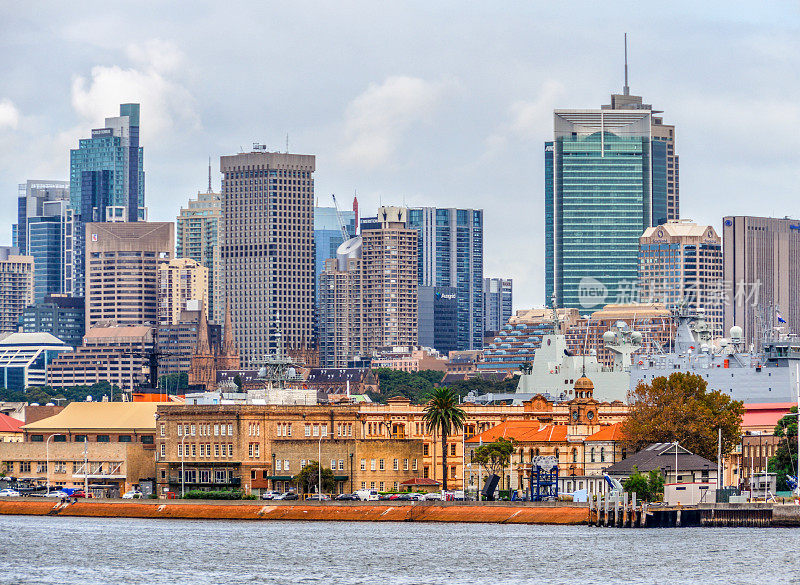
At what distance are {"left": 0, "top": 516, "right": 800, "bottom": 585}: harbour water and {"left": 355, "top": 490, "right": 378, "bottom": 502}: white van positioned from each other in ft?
33.4

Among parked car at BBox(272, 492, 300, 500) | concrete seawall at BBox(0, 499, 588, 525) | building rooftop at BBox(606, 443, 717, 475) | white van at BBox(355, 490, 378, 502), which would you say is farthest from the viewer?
parked car at BBox(272, 492, 300, 500)

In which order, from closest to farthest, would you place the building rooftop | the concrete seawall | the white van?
the concrete seawall → the building rooftop → the white van

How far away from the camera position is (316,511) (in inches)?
7003

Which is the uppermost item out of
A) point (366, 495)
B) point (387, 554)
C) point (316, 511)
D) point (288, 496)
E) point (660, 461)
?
point (660, 461)

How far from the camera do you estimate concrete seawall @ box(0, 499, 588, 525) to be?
168250 millimetres

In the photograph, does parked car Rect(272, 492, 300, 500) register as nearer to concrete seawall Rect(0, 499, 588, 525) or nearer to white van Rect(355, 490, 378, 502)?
white van Rect(355, 490, 378, 502)

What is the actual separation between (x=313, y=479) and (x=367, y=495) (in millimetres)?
8336

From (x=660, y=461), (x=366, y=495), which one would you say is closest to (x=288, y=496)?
(x=366, y=495)

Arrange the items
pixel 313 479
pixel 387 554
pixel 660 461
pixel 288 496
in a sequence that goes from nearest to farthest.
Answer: pixel 387 554 < pixel 660 461 < pixel 288 496 < pixel 313 479

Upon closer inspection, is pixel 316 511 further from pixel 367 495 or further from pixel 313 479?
pixel 313 479

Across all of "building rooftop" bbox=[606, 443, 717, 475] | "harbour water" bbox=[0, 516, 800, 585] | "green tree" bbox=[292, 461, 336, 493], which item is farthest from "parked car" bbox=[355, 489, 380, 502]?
"building rooftop" bbox=[606, 443, 717, 475]

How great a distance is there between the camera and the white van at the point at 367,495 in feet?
611

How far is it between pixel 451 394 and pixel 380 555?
56.9 metres

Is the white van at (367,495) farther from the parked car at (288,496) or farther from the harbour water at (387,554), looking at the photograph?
the harbour water at (387,554)
